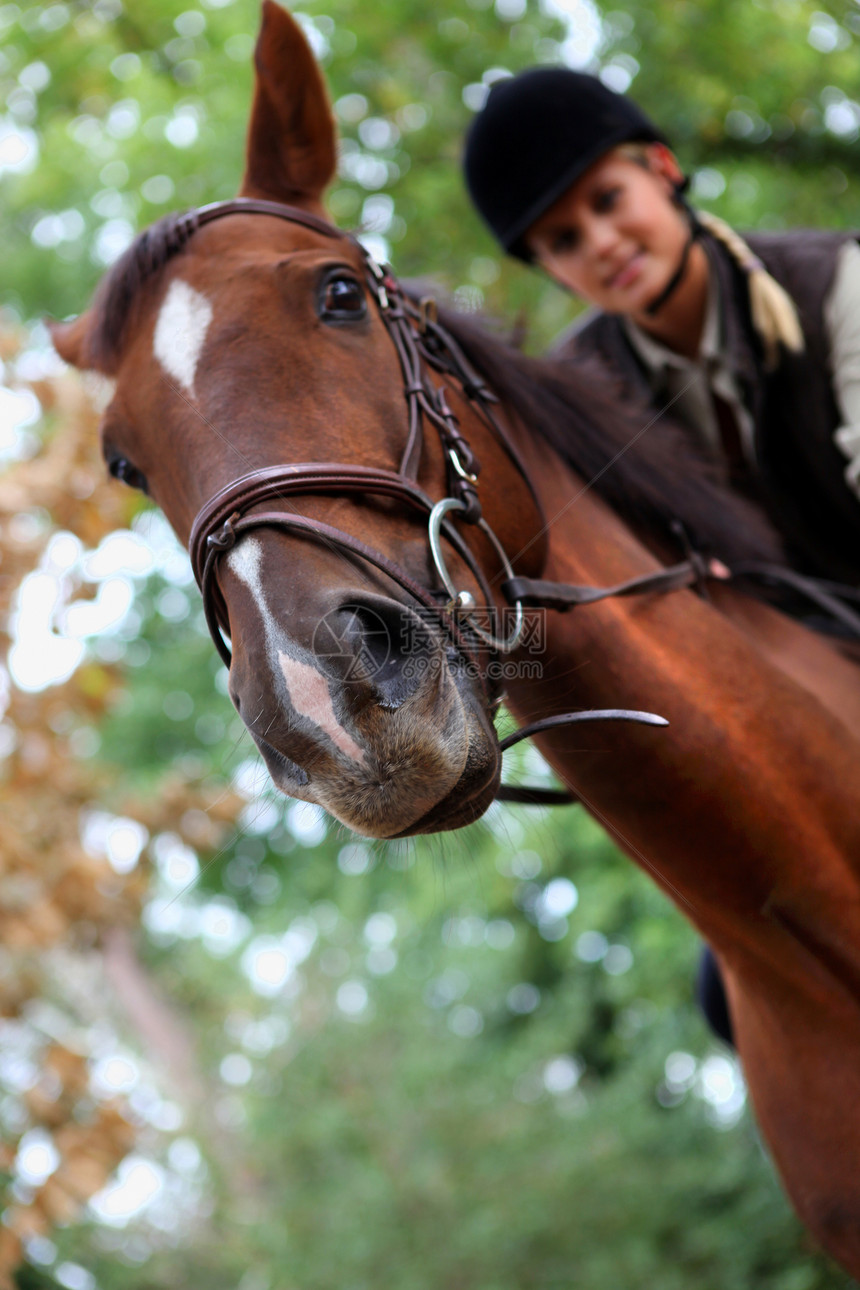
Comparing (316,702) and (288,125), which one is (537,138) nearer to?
(288,125)

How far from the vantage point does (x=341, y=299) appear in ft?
6.27

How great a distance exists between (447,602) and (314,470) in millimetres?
292

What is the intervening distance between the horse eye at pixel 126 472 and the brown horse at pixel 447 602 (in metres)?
0.02

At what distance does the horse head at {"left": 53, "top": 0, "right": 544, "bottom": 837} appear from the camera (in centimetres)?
145

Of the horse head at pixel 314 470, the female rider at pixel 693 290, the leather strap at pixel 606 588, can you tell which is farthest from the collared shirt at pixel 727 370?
the horse head at pixel 314 470

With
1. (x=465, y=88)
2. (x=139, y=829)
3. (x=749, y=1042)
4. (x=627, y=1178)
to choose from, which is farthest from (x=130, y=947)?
(x=749, y=1042)

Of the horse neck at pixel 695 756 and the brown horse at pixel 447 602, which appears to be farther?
the horse neck at pixel 695 756

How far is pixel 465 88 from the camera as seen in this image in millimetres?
6941

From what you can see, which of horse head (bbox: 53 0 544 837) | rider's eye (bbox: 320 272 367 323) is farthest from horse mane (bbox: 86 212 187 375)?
rider's eye (bbox: 320 272 367 323)

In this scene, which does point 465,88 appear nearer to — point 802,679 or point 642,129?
point 642,129

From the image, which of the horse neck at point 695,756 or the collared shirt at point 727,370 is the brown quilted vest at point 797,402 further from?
the horse neck at point 695,756

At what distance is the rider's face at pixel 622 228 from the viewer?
3.03 m

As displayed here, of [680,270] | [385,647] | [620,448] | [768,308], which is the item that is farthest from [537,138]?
[385,647]

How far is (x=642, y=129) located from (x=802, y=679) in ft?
6.01
